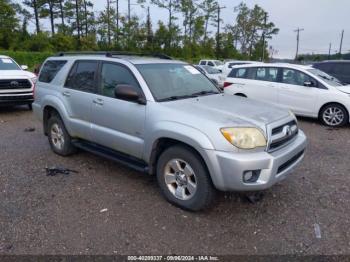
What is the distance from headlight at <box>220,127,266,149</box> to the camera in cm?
309

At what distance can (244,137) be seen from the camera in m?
3.11

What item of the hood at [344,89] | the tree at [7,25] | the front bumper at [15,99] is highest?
the tree at [7,25]

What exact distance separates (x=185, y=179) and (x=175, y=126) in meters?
0.61

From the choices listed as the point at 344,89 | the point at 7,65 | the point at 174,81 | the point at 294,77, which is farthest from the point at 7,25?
the point at 174,81

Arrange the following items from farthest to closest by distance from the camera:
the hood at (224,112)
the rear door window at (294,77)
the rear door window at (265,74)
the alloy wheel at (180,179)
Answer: the rear door window at (265,74) < the rear door window at (294,77) < the alloy wheel at (180,179) < the hood at (224,112)

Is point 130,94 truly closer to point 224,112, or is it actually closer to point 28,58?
point 224,112

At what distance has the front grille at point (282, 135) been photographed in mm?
3303

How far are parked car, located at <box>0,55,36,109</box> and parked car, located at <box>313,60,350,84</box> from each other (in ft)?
31.8

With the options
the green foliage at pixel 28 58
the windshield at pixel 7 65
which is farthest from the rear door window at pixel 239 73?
the green foliage at pixel 28 58

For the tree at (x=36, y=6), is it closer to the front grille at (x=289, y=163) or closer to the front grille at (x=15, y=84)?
the front grille at (x=15, y=84)

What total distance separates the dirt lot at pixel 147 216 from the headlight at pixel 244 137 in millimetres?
870

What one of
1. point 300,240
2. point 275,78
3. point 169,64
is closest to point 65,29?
point 275,78

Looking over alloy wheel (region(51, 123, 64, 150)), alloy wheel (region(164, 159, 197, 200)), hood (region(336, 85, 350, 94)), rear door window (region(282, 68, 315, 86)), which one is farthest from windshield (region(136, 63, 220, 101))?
hood (region(336, 85, 350, 94))

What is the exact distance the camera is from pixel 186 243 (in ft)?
9.78
